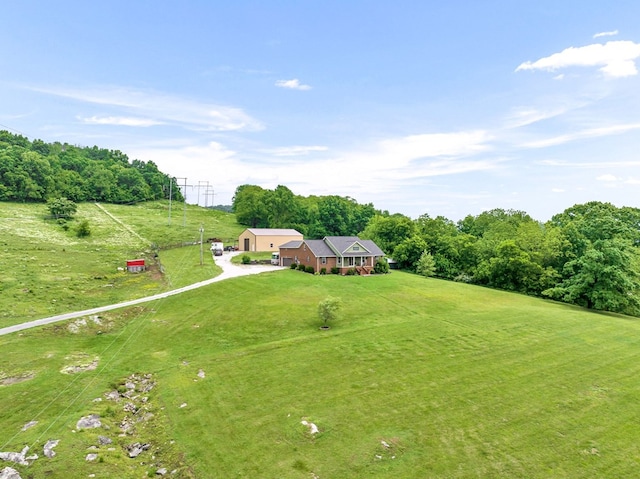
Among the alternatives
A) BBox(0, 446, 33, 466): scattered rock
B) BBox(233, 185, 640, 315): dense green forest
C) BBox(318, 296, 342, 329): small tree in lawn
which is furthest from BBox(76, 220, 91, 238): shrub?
BBox(0, 446, 33, 466): scattered rock

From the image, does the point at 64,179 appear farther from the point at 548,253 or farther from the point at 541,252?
the point at 548,253

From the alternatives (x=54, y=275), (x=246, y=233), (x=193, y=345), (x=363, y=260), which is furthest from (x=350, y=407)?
(x=246, y=233)

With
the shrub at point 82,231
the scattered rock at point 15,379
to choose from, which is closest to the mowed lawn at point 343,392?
the scattered rock at point 15,379

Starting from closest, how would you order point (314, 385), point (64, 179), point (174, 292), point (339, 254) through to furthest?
point (314, 385) < point (174, 292) < point (339, 254) < point (64, 179)

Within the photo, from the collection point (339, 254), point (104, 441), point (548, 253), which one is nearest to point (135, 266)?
point (339, 254)

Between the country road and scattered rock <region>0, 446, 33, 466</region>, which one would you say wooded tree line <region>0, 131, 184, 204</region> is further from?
scattered rock <region>0, 446, 33, 466</region>

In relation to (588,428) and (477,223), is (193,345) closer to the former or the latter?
(588,428)
